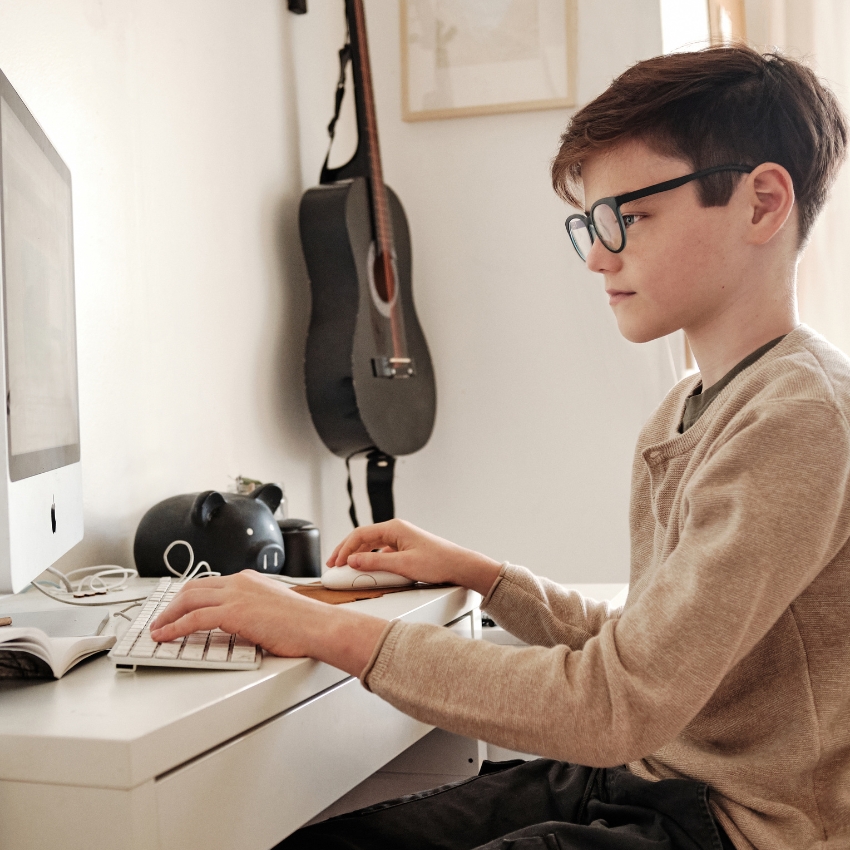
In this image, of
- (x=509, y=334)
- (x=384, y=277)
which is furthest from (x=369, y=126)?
(x=509, y=334)

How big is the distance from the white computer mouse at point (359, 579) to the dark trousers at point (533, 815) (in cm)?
23

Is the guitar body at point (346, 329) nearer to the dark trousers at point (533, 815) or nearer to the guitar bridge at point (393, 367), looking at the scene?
the guitar bridge at point (393, 367)

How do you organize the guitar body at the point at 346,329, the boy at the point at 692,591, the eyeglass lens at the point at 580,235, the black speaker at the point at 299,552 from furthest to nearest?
the guitar body at the point at 346,329
the black speaker at the point at 299,552
the eyeglass lens at the point at 580,235
the boy at the point at 692,591

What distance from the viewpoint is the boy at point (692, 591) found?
0.70 meters

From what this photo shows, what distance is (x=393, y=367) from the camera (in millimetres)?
2316

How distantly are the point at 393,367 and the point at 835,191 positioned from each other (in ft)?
3.86

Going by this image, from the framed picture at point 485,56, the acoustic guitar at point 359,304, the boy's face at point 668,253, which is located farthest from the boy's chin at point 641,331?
the framed picture at point 485,56

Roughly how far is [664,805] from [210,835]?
14.6 inches

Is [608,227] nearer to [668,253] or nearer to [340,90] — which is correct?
[668,253]

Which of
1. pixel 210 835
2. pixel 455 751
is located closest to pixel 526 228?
pixel 455 751

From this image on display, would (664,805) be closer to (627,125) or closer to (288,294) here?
(627,125)

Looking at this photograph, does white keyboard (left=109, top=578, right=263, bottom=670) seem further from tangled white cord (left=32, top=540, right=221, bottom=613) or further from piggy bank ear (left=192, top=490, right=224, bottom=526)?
piggy bank ear (left=192, top=490, right=224, bottom=526)

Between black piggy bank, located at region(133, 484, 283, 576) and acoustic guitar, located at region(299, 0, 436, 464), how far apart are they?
81cm

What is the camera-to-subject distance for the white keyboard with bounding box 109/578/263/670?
75 cm
